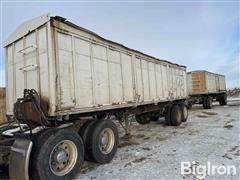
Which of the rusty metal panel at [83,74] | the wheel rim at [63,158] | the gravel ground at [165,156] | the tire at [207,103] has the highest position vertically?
the rusty metal panel at [83,74]

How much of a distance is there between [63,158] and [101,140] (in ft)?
4.00

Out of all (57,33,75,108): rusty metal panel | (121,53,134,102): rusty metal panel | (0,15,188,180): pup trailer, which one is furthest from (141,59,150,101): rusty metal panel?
(57,33,75,108): rusty metal panel

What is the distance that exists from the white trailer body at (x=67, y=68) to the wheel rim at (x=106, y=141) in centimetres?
64

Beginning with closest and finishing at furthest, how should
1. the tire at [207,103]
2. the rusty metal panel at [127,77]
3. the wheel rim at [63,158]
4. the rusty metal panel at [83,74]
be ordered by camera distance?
the wheel rim at [63,158]
the rusty metal panel at [83,74]
the rusty metal panel at [127,77]
the tire at [207,103]

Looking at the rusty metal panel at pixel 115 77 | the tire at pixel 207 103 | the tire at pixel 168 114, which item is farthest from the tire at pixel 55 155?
the tire at pixel 207 103

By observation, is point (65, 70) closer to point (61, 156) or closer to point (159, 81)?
point (61, 156)

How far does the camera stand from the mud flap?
3.43 m

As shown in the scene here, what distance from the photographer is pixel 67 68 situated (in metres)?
4.26

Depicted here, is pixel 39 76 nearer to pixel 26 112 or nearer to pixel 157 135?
pixel 26 112

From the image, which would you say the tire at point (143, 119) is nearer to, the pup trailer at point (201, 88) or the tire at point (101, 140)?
the tire at point (101, 140)

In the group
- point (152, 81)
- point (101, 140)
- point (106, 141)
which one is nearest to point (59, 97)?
point (101, 140)

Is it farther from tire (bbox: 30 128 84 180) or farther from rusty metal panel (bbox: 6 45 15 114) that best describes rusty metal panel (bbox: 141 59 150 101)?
rusty metal panel (bbox: 6 45 15 114)

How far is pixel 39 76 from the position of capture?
4.19 metres

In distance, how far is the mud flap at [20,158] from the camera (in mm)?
3432
